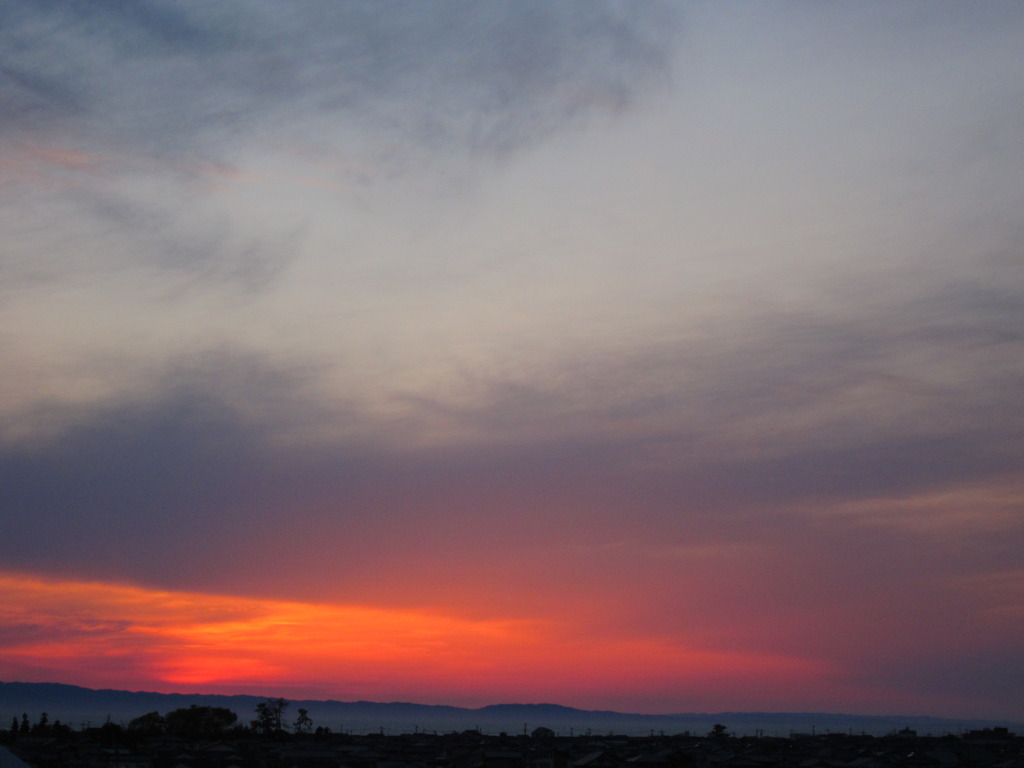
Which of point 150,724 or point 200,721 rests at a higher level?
point 200,721

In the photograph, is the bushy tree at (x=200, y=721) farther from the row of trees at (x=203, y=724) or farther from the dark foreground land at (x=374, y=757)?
the dark foreground land at (x=374, y=757)

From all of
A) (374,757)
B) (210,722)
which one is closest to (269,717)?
(210,722)

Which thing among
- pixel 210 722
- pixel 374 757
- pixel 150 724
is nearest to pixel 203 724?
pixel 210 722

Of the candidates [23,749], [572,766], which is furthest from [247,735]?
[572,766]

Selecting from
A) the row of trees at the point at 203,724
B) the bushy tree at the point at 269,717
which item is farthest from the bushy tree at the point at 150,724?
the bushy tree at the point at 269,717

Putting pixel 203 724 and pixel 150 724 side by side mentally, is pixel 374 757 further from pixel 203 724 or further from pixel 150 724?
pixel 150 724

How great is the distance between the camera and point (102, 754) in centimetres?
9475

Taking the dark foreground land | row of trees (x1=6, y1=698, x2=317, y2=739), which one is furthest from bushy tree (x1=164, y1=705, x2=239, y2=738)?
the dark foreground land

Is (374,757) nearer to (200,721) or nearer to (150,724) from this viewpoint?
(200,721)

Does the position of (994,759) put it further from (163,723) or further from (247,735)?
(163,723)

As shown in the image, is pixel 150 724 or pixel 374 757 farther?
pixel 150 724

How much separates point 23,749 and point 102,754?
9.04 meters

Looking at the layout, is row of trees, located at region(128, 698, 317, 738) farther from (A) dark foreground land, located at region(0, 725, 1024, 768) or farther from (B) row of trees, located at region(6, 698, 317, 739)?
(A) dark foreground land, located at region(0, 725, 1024, 768)

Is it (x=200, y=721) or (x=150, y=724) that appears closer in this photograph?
(x=200, y=721)
